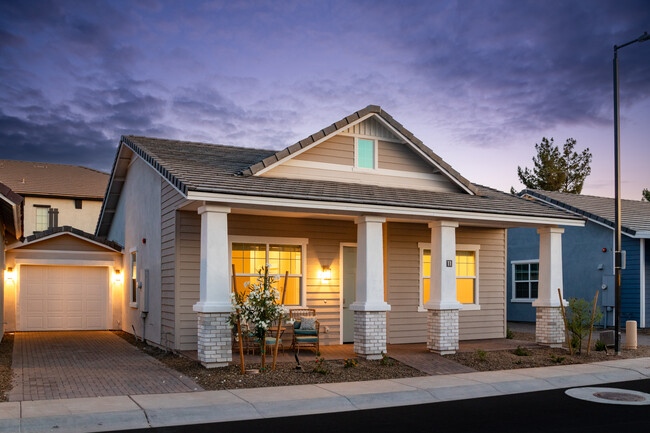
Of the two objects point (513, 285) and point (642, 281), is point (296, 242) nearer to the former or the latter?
point (642, 281)

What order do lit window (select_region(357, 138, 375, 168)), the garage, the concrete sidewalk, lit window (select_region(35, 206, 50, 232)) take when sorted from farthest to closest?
lit window (select_region(35, 206, 50, 232))
the garage
lit window (select_region(357, 138, 375, 168))
the concrete sidewalk

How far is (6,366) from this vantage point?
12.2m

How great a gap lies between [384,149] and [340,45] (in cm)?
311

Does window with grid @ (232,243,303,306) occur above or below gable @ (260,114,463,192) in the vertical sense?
below

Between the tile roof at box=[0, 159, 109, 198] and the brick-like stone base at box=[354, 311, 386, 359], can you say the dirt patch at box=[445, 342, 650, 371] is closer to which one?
the brick-like stone base at box=[354, 311, 386, 359]

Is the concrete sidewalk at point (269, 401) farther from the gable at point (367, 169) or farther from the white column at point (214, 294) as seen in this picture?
the gable at point (367, 169)

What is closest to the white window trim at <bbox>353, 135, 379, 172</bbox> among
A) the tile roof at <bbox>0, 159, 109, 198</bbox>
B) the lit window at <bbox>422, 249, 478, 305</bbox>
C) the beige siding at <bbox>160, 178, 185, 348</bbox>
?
the lit window at <bbox>422, 249, 478, 305</bbox>

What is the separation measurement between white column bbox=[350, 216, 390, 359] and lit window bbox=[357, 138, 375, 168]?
218cm

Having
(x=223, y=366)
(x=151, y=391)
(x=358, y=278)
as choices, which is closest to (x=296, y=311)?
(x=358, y=278)

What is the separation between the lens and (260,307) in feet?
37.8

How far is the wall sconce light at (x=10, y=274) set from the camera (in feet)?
64.1

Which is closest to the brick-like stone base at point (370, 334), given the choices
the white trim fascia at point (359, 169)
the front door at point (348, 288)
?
the front door at point (348, 288)

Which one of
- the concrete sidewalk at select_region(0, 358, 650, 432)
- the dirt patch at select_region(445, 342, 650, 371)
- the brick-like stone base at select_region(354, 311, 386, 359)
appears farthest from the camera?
the dirt patch at select_region(445, 342, 650, 371)

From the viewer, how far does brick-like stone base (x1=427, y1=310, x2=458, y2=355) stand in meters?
14.0
